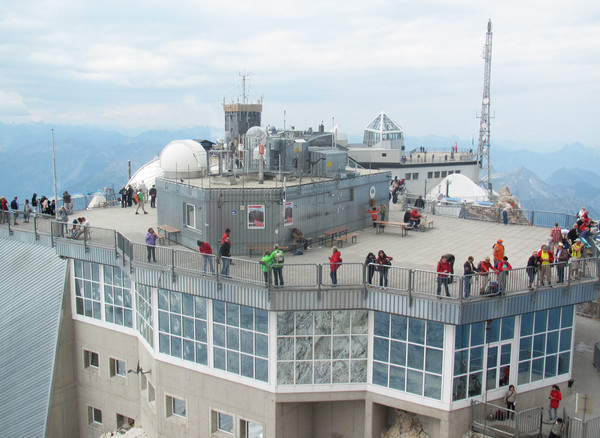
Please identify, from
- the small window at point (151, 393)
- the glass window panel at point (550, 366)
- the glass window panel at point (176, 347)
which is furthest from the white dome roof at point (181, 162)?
the glass window panel at point (550, 366)

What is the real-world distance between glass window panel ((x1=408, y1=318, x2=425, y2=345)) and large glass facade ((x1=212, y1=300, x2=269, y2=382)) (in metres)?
4.67

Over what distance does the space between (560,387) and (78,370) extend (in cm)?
2077

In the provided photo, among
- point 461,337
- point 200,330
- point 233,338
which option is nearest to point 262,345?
point 233,338

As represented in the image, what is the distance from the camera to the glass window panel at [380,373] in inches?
749

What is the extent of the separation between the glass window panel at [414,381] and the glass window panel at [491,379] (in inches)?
90.1

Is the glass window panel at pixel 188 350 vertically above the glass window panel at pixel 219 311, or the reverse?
the glass window panel at pixel 219 311

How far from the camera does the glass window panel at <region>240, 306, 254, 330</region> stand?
1912cm

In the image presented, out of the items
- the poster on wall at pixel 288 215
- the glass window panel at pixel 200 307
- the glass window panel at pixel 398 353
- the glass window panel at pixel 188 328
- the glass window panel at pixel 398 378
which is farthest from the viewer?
the poster on wall at pixel 288 215

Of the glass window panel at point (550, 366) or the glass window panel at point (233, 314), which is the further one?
the glass window panel at point (550, 366)

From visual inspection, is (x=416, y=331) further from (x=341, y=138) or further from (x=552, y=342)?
(x=341, y=138)

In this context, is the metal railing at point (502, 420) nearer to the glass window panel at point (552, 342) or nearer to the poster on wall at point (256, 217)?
the glass window panel at point (552, 342)

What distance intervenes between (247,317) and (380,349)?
4574 mm

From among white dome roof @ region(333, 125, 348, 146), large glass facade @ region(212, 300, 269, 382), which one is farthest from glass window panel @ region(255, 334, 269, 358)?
white dome roof @ region(333, 125, 348, 146)

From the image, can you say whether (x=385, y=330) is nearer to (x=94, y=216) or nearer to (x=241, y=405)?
(x=241, y=405)
